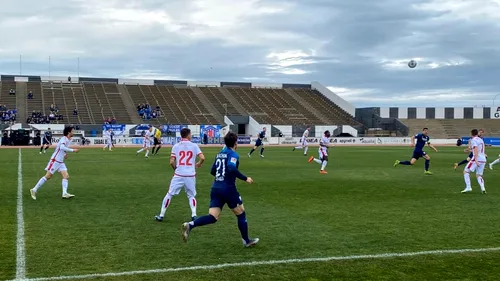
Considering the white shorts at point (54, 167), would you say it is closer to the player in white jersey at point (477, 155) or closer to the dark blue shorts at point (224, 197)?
the dark blue shorts at point (224, 197)

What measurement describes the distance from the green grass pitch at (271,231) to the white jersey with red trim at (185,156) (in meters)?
1.11

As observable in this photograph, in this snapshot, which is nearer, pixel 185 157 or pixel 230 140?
pixel 230 140

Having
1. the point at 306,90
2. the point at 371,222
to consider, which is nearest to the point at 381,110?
the point at 306,90

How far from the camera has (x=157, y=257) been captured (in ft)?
25.7

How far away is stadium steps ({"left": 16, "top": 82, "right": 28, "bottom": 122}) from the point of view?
2434 inches

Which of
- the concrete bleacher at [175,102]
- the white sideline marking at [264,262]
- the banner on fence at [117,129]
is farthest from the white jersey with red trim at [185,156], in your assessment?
the concrete bleacher at [175,102]

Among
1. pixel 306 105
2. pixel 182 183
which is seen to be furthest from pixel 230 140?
pixel 306 105

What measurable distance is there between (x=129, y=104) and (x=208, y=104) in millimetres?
11065

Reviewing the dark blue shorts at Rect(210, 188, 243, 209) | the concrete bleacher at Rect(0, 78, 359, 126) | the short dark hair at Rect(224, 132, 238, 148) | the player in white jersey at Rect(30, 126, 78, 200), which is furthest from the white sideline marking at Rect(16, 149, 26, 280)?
the concrete bleacher at Rect(0, 78, 359, 126)

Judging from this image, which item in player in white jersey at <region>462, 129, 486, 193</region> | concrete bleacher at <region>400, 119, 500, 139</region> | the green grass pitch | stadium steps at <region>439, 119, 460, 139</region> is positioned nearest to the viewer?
the green grass pitch

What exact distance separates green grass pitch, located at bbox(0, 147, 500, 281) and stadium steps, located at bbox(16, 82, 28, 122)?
48.0 metres

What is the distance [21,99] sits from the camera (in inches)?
2648

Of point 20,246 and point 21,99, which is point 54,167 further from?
point 21,99

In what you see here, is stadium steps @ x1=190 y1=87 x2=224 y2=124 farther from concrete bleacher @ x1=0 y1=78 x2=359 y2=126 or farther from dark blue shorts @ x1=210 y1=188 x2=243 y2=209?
dark blue shorts @ x1=210 y1=188 x2=243 y2=209
